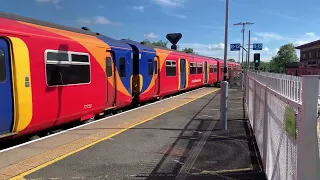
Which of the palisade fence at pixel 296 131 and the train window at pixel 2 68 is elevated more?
the train window at pixel 2 68

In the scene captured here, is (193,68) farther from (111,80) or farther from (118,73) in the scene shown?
(111,80)

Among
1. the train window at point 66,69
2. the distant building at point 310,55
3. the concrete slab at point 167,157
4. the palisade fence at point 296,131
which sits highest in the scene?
the distant building at point 310,55

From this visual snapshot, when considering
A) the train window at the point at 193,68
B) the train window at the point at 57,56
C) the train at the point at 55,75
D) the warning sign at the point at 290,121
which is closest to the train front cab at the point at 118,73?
the train at the point at 55,75

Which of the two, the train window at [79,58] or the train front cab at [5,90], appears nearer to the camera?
the train front cab at [5,90]

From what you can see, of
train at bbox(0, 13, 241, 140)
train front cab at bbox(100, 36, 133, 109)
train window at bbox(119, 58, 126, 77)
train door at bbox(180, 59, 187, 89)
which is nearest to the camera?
train at bbox(0, 13, 241, 140)

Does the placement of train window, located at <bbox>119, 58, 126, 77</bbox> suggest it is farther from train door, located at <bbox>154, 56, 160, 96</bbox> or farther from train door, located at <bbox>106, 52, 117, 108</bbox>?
train door, located at <bbox>154, 56, 160, 96</bbox>

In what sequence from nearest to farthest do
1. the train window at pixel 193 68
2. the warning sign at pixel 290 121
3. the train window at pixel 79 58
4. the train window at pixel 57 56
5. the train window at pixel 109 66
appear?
the warning sign at pixel 290 121 → the train window at pixel 57 56 → the train window at pixel 79 58 → the train window at pixel 109 66 → the train window at pixel 193 68

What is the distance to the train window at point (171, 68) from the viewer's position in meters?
20.6

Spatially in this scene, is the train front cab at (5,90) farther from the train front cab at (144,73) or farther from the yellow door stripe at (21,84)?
the train front cab at (144,73)

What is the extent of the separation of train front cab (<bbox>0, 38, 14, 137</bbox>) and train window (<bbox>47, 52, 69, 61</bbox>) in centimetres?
156

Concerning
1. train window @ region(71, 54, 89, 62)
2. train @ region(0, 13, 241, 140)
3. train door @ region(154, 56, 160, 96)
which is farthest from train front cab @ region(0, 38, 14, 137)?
train door @ region(154, 56, 160, 96)

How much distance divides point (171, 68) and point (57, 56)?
13127mm

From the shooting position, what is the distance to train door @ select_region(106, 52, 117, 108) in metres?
12.1

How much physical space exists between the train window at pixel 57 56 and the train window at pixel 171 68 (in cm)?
1169
